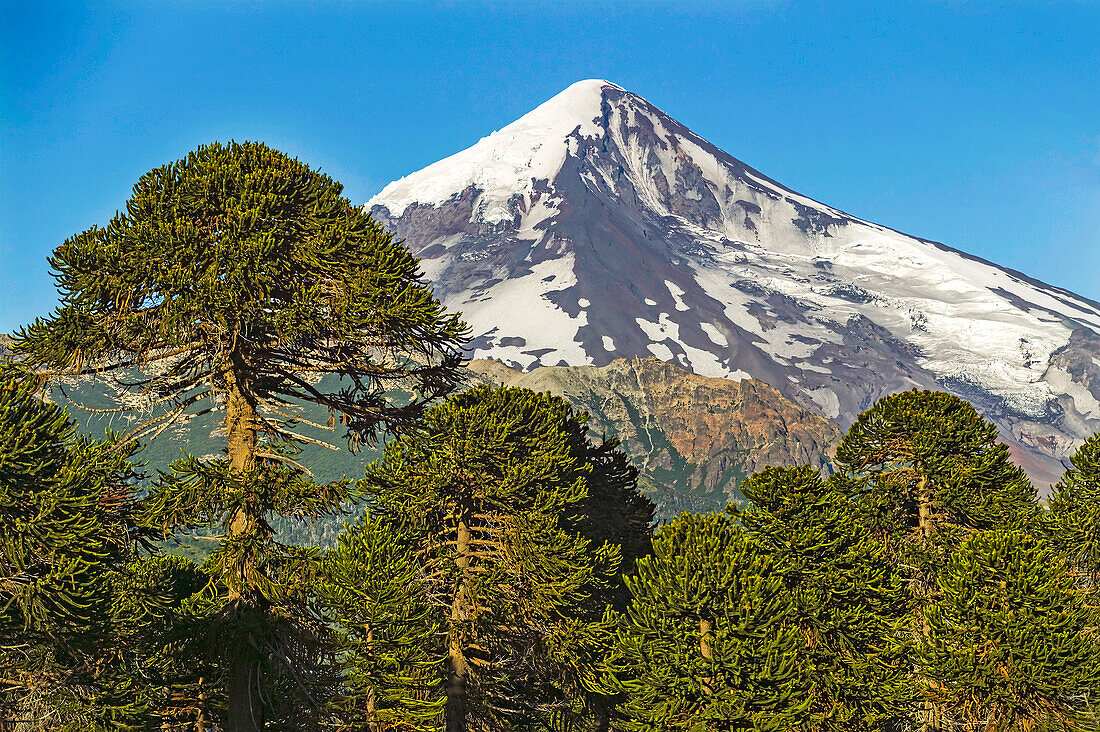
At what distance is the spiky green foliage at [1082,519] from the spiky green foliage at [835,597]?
298 inches

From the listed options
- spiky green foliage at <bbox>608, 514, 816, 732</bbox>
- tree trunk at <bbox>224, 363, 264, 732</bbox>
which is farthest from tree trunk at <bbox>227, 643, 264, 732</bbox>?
Result: spiky green foliage at <bbox>608, 514, 816, 732</bbox>

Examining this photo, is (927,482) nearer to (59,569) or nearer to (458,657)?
(458,657)

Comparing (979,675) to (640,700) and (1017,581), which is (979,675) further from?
(640,700)

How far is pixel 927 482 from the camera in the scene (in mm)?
40594

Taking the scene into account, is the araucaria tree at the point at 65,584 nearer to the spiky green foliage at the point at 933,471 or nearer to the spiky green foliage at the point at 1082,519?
the spiky green foliage at the point at 933,471

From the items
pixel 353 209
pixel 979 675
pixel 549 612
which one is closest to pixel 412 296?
pixel 353 209

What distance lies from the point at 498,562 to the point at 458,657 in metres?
3.82

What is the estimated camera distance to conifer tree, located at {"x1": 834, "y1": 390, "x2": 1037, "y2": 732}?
39.3 metres

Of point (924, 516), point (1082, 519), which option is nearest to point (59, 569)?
point (924, 516)

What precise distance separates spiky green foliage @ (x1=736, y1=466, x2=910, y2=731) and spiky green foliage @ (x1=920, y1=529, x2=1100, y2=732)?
1674 millimetres

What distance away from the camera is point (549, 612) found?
33.6 meters

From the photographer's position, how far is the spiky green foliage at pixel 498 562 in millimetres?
33844

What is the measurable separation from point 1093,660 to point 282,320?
3052 cm

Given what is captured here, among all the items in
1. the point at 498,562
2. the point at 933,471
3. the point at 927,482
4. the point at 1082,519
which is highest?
the point at 933,471
